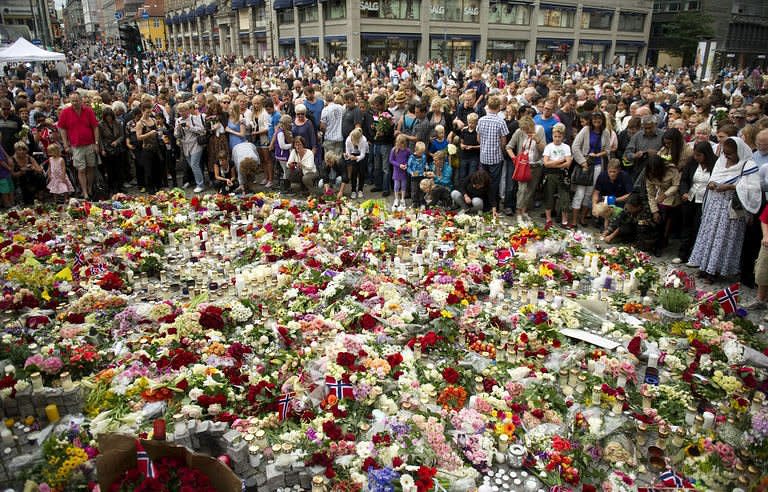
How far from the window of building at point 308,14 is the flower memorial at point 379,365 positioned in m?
37.0

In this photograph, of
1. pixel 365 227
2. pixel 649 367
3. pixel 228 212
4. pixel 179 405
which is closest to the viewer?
pixel 179 405

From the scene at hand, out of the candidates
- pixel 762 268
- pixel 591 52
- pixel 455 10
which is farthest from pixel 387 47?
pixel 762 268

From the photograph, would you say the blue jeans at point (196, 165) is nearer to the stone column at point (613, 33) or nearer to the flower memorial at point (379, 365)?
the flower memorial at point (379, 365)

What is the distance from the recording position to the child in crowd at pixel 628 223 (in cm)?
823

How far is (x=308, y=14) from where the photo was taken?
136 ft

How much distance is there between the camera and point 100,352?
5137 millimetres

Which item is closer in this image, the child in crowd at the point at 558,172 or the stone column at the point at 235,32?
the child in crowd at the point at 558,172

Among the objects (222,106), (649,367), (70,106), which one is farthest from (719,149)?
(70,106)

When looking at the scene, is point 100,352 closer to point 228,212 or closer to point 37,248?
point 37,248

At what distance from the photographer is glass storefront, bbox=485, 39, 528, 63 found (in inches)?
1710

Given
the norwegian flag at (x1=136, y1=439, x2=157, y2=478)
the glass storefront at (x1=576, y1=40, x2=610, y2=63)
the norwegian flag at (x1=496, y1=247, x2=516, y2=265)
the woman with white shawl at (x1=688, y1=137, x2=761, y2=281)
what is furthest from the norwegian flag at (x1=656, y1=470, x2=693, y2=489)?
the glass storefront at (x1=576, y1=40, x2=610, y2=63)

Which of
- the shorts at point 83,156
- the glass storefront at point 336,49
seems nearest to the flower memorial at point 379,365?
the shorts at point 83,156

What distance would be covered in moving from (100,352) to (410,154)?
21.0 feet

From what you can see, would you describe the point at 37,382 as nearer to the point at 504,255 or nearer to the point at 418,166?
the point at 504,255
